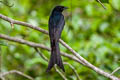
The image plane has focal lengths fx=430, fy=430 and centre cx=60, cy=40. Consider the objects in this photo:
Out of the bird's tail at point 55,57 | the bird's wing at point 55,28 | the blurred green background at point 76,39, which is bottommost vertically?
the blurred green background at point 76,39

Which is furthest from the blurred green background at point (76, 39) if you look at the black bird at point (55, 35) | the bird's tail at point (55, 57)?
the bird's tail at point (55, 57)

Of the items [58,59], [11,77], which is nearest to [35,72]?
[11,77]

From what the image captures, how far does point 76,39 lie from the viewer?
595 centimetres

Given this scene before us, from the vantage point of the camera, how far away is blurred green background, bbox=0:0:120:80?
4.77 m

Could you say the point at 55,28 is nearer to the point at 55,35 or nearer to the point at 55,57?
the point at 55,35

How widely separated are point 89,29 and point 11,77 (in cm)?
136

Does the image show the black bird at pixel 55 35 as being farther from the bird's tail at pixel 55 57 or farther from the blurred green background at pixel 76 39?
the blurred green background at pixel 76 39

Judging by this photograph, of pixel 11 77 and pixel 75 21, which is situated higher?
pixel 75 21

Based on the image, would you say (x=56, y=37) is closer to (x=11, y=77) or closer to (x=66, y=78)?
(x=66, y=78)

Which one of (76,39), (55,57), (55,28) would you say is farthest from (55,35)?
(76,39)

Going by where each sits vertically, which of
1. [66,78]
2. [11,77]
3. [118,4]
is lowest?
[11,77]

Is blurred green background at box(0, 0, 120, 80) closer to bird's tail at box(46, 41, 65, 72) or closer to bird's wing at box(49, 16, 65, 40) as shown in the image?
bird's wing at box(49, 16, 65, 40)

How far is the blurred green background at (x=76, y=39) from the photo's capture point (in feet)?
15.7

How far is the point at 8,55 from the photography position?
5594mm
